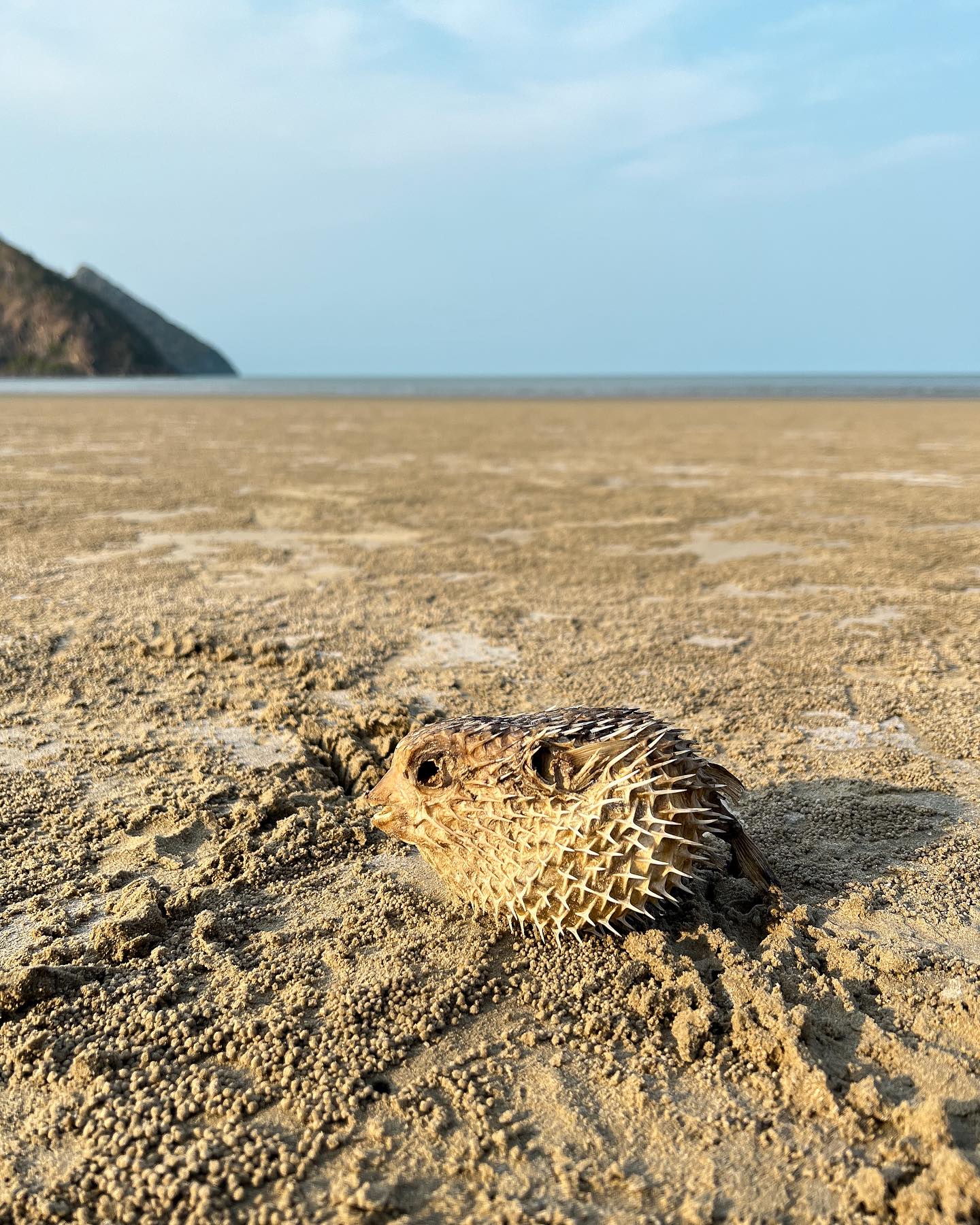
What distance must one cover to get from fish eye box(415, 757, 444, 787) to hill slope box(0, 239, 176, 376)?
112 m

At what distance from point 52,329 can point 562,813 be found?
386 ft

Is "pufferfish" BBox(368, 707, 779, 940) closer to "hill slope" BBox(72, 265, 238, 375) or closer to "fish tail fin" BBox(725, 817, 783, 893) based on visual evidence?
"fish tail fin" BBox(725, 817, 783, 893)

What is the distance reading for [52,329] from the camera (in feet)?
337

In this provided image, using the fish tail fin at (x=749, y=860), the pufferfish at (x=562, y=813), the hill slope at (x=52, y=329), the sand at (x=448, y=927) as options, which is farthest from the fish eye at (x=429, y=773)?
the hill slope at (x=52, y=329)

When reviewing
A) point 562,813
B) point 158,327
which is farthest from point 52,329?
point 562,813

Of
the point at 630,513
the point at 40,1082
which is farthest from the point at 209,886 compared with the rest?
the point at 630,513

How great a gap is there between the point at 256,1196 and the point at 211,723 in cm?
261

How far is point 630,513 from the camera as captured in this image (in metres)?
10.0

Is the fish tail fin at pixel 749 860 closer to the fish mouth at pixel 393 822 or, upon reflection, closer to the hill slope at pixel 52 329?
the fish mouth at pixel 393 822

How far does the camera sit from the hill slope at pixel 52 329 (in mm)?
101438

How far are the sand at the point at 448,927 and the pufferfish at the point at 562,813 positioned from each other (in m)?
0.21

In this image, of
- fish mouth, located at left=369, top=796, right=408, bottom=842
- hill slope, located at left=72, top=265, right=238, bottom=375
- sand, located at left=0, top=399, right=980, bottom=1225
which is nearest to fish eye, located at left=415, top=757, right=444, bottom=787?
fish mouth, located at left=369, top=796, right=408, bottom=842

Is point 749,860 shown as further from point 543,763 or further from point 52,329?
point 52,329

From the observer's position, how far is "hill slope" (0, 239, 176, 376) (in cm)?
10144
